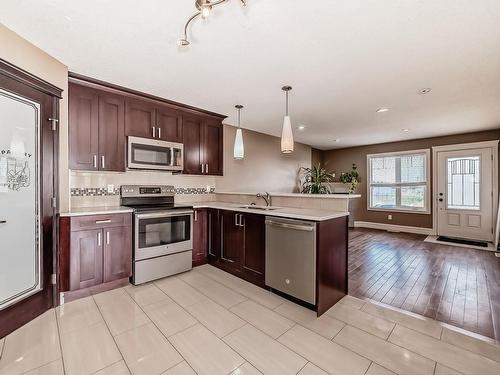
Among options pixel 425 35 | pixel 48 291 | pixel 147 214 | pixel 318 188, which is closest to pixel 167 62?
pixel 147 214

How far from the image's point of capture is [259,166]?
536cm

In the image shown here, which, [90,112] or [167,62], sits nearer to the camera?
[167,62]

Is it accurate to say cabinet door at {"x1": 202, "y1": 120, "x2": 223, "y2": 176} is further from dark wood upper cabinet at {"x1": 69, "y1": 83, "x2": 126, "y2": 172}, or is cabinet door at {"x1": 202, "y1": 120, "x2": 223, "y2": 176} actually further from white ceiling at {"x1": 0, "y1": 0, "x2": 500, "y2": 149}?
dark wood upper cabinet at {"x1": 69, "y1": 83, "x2": 126, "y2": 172}

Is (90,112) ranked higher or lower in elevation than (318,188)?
higher

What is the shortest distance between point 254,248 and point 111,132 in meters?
2.35

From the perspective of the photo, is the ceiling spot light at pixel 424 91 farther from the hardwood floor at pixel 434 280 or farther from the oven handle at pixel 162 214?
the oven handle at pixel 162 214

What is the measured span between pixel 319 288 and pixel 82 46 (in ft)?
10.4

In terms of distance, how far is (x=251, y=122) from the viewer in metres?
4.59

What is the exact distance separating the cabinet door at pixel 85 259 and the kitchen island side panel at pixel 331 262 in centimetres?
234

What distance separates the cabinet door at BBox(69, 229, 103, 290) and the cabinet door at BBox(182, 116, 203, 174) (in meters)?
1.63

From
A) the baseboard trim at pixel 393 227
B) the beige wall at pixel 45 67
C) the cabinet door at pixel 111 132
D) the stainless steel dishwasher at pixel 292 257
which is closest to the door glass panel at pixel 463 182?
the baseboard trim at pixel 393 227

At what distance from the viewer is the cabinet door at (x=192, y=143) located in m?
3.76

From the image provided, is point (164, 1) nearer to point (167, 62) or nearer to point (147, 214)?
point (167, 62)

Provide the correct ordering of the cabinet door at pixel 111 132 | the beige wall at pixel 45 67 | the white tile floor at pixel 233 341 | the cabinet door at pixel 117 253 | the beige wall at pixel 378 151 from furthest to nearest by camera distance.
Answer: the beige wall at pixel 378 151 → the cabinet door at pixel 111 132 → the cabinet door at pixel 117 253 → the beige wall at pixel 45 67 → the white tile floor at pixel 233 341
